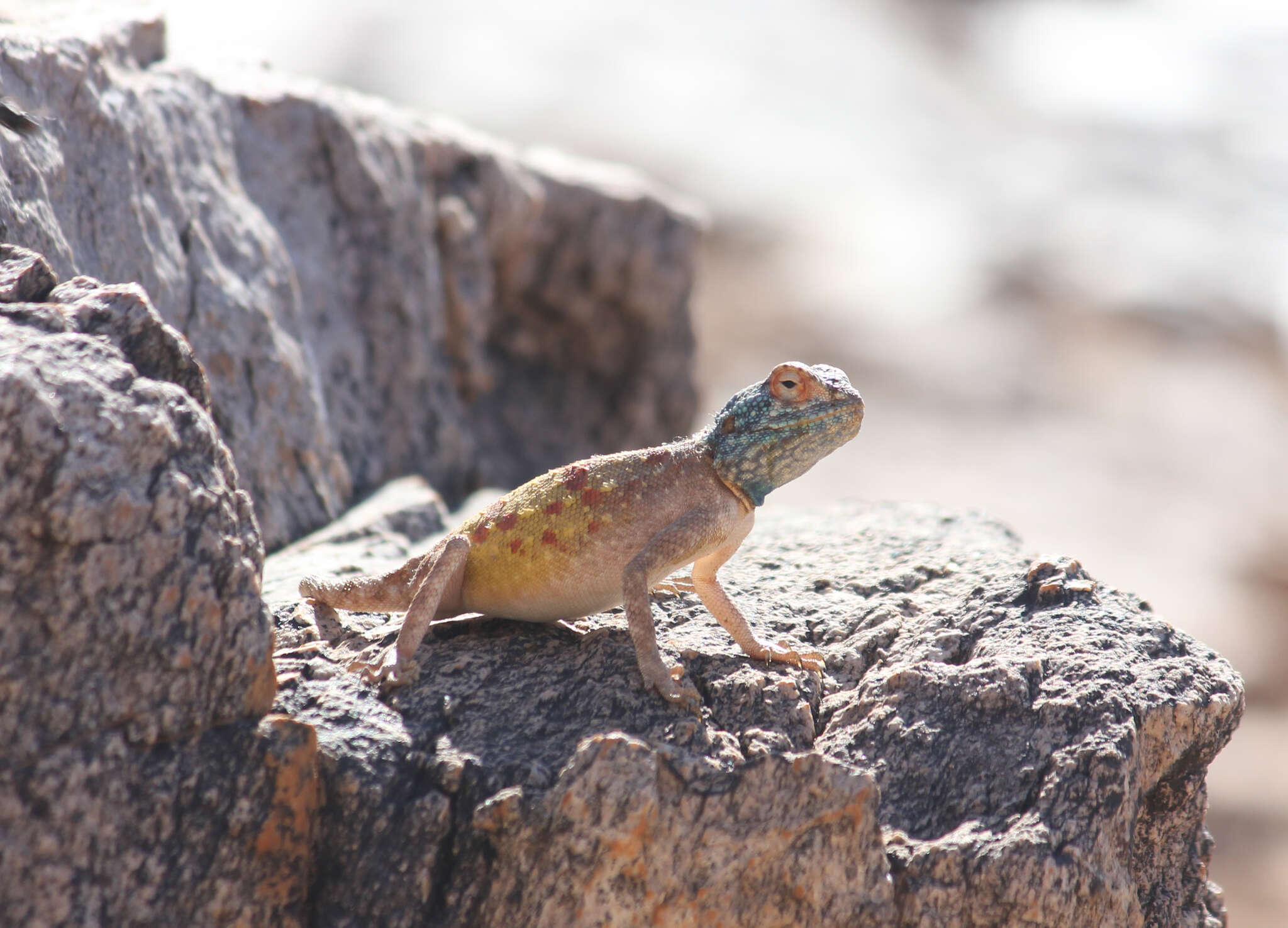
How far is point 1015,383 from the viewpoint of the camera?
19.3 metres

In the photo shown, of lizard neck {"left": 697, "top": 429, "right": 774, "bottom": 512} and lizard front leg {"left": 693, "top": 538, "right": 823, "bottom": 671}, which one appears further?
lizard neck {"left": 697, "top": 429, "right": 774, "bottom": 512}

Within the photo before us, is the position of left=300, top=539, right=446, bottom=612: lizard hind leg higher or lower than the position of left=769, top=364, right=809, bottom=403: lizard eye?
lower

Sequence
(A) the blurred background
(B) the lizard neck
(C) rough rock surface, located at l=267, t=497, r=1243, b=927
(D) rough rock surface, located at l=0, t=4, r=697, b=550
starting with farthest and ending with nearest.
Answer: (A) the blurred background, (D) rough rock surface, located at l=0, t=4, r=697, b=550, (B) the lizard neck, (C) rough rock surface, located at l=267, t=497, r=1243, b=927

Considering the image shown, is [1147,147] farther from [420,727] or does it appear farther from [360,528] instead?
[420,727]

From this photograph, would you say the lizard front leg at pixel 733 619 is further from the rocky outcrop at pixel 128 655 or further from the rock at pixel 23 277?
the rock at pixel 23 277

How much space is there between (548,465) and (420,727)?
6.03m

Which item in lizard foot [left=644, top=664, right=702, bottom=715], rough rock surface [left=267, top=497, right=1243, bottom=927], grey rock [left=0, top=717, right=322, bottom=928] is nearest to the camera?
grey rock [left=0, top=717, right=322, bottom=928]

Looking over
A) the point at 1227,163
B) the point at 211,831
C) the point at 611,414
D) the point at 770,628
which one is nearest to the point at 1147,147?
the point at 1227,163

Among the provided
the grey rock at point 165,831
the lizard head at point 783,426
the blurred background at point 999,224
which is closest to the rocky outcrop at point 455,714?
the grey rock at point 165,831

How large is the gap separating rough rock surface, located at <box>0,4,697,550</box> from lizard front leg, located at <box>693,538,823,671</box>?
2.45m

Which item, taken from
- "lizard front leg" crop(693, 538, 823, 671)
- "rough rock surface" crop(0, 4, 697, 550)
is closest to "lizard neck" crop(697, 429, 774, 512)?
"lizard front leg" crop(693, 538, 823, 671)

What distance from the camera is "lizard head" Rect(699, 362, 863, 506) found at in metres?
4.21

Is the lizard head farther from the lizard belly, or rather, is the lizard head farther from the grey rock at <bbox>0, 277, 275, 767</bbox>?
the grey rock at <bbox>0, 277, 275, 767</bbox>

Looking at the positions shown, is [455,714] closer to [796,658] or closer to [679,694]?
[679,694]
